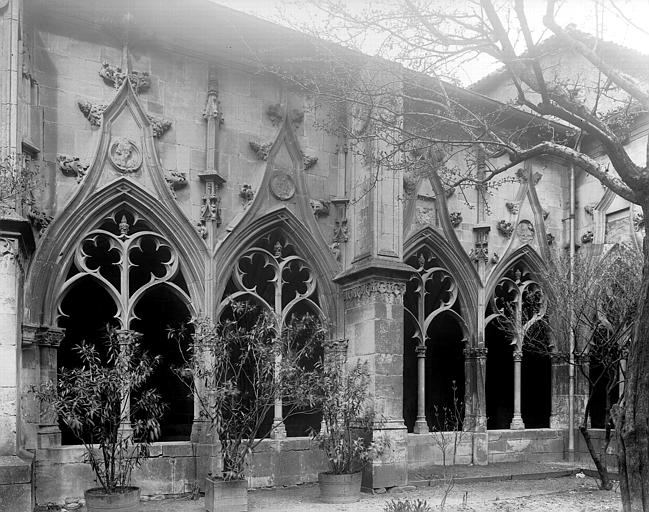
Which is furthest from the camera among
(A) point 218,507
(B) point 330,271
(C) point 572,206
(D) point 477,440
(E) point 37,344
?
(C) point 572,206

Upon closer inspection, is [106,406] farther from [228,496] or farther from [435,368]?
[435,368]

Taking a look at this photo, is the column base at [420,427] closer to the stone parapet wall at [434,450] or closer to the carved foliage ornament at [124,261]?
the stone parapet wall at [434,450]

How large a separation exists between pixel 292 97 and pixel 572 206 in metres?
5.39

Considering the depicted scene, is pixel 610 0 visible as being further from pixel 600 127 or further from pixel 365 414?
pixel 365 414

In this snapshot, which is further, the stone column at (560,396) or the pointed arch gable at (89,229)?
the stone column at (560,396)

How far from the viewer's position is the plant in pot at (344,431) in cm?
830

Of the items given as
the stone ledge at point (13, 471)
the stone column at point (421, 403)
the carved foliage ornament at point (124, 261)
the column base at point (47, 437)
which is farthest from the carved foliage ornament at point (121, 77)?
the stone column at point (421, 403)

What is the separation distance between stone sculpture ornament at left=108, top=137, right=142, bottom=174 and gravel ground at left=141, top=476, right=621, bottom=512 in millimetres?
3914

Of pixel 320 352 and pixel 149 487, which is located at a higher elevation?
pixel 320 352

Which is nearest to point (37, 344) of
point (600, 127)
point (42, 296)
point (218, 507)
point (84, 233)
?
point (42, 296)

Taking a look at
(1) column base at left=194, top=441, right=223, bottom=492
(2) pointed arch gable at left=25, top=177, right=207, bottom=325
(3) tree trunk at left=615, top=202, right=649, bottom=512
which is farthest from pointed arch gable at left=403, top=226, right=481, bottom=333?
(3) tree trunk at left=615, top=202, right=649, bottom=512

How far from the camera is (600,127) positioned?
664 cm

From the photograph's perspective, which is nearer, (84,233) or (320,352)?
(84,233)

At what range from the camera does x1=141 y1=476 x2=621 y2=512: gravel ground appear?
25.8ft
